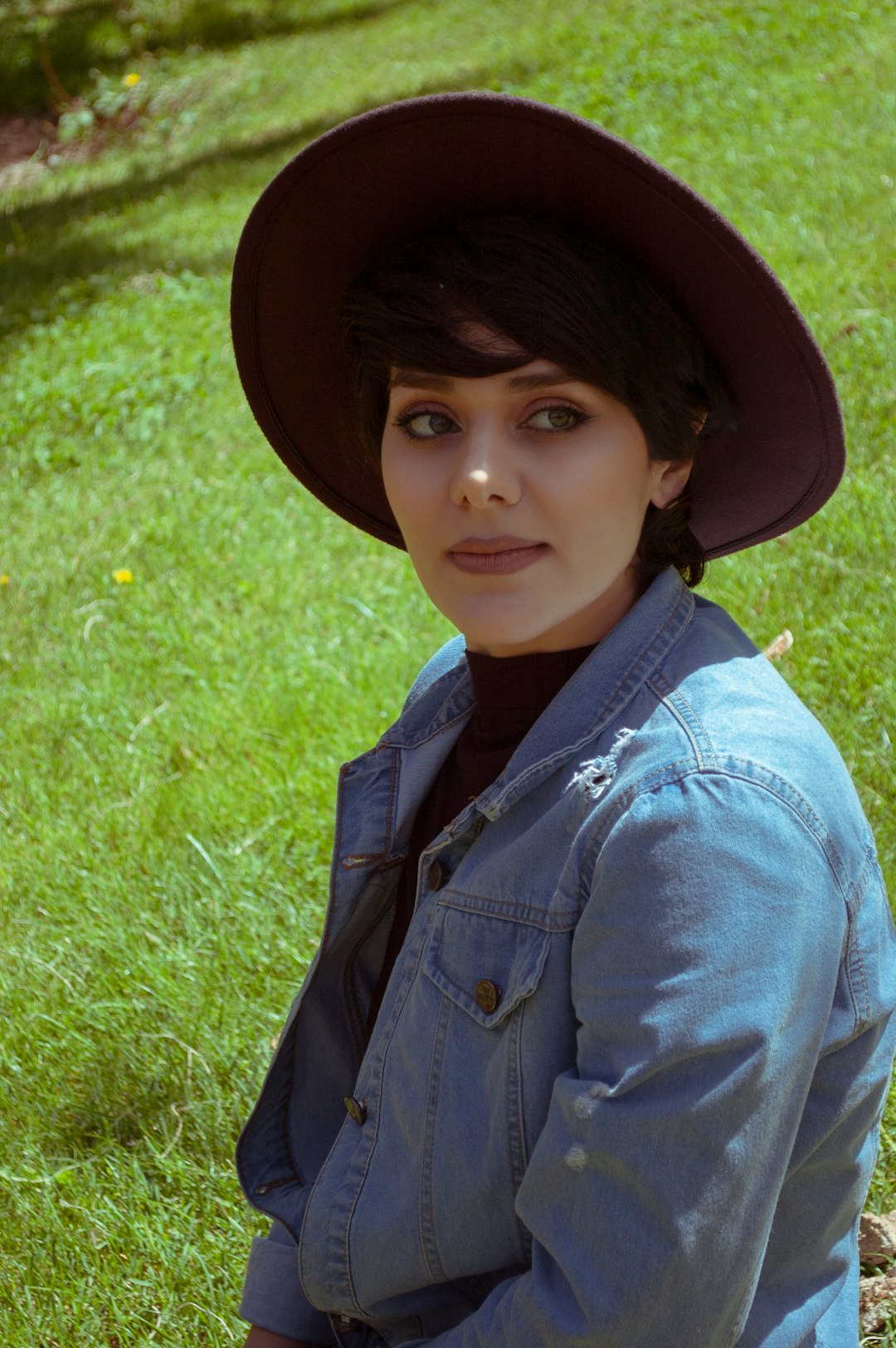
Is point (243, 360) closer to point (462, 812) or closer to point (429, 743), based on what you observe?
point (429, 743)

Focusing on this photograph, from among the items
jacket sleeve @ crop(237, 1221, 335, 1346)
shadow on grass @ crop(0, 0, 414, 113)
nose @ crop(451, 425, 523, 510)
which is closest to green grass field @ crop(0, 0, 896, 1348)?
jacket sleeve @ crop(237, 1221, 335, 1346)

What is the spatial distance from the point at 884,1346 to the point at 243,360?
5.83 feet

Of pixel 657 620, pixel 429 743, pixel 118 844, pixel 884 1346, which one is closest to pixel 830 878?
pixel 657 620

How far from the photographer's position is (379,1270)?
1676mm

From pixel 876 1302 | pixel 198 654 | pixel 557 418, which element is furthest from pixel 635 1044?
pixel 198 654

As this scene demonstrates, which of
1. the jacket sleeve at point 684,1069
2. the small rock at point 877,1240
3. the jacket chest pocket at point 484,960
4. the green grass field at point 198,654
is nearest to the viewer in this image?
the jacket sleeve at point 684,1069

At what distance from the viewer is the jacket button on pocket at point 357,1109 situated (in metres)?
1.76

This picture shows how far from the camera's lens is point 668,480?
1788 millimetres

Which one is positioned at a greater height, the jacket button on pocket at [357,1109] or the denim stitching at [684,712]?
the denim stitching at [684,712]

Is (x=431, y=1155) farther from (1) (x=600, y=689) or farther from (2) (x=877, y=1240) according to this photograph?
(2) (x=877, y=1240)

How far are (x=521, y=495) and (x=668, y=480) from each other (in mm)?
286

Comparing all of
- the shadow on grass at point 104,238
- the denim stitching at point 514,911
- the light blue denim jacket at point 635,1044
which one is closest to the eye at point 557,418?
the light blue denim jacket at point 635,1044

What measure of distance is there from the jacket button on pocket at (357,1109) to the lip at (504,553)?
0.71 m

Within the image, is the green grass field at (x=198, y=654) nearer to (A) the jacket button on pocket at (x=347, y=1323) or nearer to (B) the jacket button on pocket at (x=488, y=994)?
(A) the jacket button on pocket at (x=347, y=1323)
